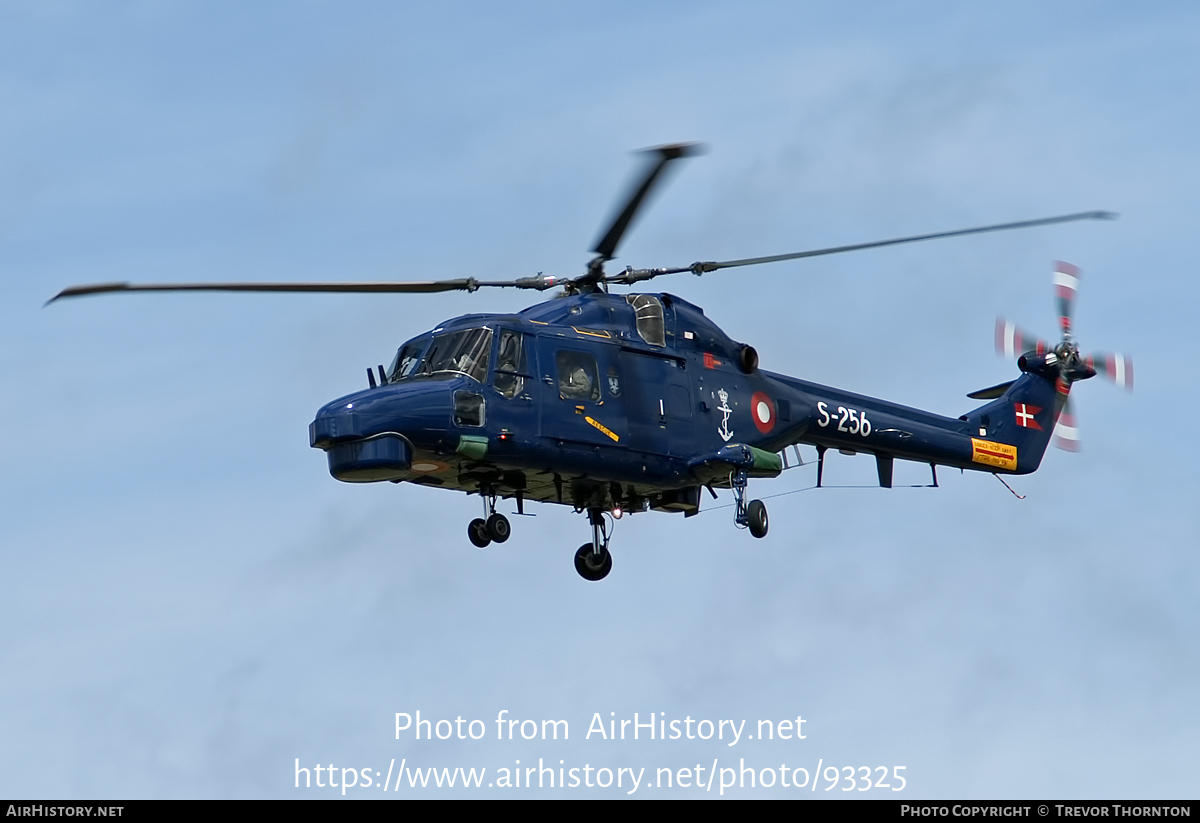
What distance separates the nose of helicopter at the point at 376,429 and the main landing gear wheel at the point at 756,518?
6.49 meters

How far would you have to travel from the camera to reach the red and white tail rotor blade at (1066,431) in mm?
46844

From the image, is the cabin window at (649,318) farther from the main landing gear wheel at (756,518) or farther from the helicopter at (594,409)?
the main landing gear wheel at (756,518)

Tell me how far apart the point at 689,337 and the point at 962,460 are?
27.0 feet

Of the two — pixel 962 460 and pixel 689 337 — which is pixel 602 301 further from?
pixel 962 460

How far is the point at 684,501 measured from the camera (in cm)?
3866

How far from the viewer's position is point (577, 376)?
119 ft

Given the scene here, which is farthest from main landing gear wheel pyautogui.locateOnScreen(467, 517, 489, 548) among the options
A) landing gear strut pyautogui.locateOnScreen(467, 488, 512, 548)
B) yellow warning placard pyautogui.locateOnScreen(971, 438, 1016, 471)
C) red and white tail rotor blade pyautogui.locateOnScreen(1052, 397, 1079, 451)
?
red and white tail rotor blade pyautogui.locateOnScreen(1052, 397, 1079, 451)

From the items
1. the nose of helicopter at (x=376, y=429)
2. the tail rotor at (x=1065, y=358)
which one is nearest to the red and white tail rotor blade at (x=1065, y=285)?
the tail rotor at (x=1065, y=358)

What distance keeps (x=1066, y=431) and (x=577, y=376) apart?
15.1 metres

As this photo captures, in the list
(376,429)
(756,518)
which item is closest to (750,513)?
(756,518)

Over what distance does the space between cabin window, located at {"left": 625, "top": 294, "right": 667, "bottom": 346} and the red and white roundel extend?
7.92ft

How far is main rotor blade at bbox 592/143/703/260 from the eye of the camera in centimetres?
3133

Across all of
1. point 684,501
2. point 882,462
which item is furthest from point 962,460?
point 684,501

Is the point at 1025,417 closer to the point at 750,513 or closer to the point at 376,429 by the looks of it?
the point at 750,513
